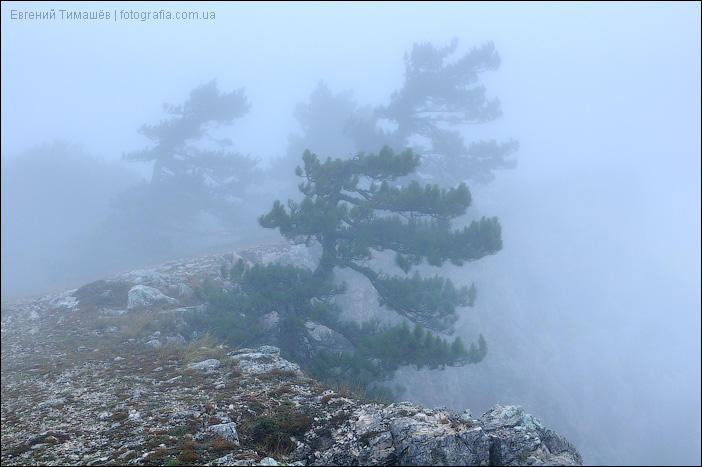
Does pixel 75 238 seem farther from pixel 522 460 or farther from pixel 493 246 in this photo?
pixel 522 460

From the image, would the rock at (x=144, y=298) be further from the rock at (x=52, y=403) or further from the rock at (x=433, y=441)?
the rock at (x=433, y=441)

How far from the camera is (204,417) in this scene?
857 cm

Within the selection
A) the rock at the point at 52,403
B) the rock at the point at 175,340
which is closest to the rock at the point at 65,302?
the rock at the point at 175,340

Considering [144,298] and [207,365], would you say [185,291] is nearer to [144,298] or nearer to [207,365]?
[144,298]

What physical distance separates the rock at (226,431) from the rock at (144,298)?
12964 millimetres

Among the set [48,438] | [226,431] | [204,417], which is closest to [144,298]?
[48,438]

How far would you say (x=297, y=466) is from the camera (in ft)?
20.3

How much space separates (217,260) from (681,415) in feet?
122

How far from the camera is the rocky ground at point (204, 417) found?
6789mm

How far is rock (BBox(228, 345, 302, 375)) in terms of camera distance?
12.1 meters

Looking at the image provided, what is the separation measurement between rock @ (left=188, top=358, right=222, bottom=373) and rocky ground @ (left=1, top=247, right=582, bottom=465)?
0.04 meters

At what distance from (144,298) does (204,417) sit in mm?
13125

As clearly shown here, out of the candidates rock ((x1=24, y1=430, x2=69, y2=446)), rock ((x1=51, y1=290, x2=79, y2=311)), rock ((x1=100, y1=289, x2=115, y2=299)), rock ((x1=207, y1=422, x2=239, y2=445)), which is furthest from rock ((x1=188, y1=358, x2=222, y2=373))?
rock ((x1=51, y1=290, x2=79, y2=311))

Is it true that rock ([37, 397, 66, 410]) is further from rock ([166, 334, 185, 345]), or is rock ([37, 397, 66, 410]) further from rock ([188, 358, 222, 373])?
rock ([166, 334, 185, 345])
